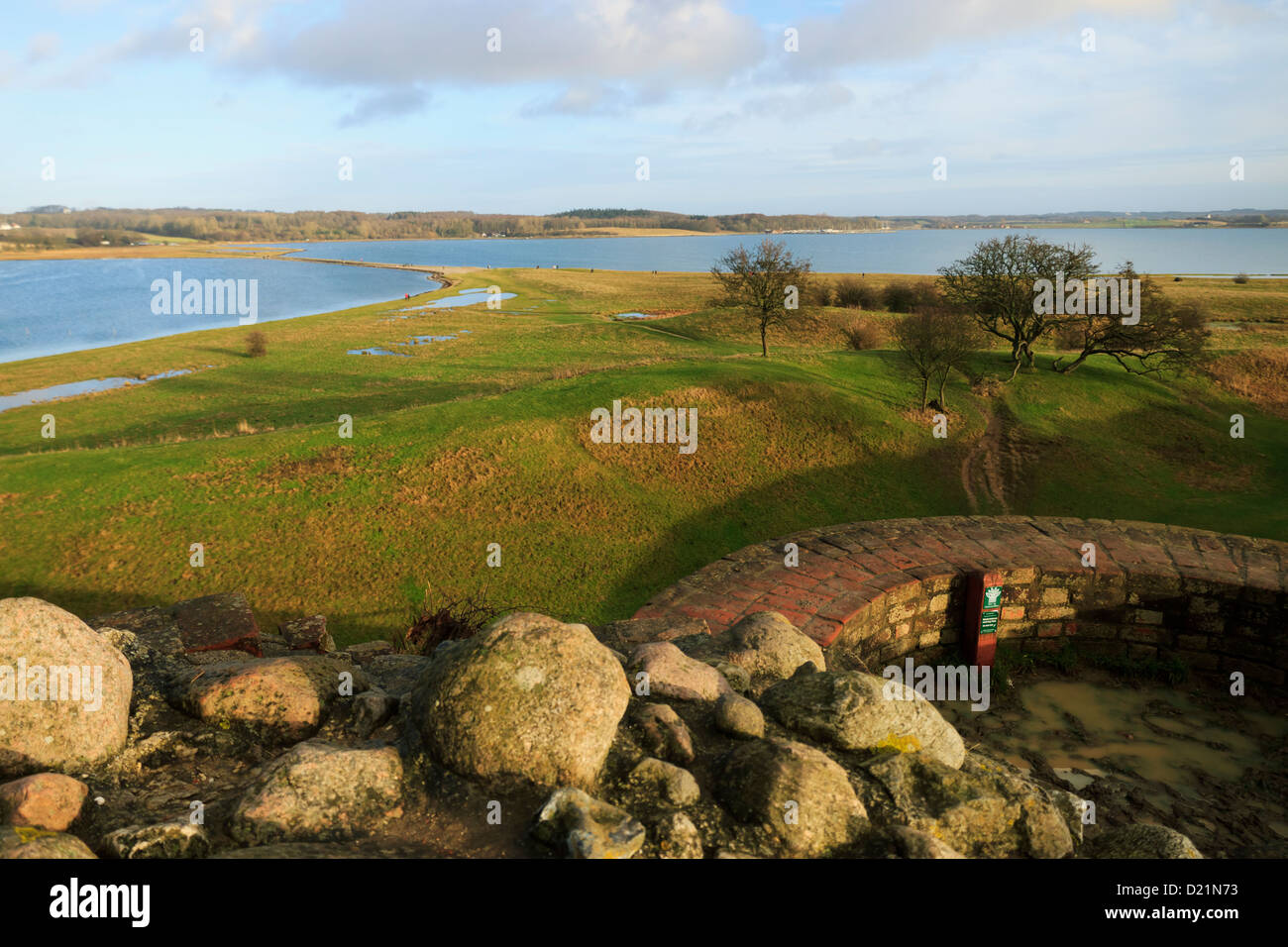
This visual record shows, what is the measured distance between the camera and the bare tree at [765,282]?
116 ft

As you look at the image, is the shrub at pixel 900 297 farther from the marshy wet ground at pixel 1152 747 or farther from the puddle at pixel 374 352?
the marshy wet ground at pixel 1152 747

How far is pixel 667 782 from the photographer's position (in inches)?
169

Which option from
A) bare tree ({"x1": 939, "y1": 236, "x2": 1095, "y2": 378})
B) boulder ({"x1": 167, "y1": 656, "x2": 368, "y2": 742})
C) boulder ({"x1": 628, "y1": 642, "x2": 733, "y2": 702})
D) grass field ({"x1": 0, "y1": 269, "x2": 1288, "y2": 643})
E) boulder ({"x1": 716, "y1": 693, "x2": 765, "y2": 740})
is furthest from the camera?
bare tree ({"x1": 939, "y1": 236, "x2": 1095, "y2": 378})

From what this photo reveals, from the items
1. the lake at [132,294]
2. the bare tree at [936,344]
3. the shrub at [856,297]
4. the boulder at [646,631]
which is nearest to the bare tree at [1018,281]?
the bare tree at [936,344]

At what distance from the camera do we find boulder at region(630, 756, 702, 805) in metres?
4.23

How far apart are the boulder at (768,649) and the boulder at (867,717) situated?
1.36 m

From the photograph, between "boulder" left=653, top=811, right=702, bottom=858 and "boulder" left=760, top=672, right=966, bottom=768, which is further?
"boulder" left=760, top=672, right=966, bottom=768

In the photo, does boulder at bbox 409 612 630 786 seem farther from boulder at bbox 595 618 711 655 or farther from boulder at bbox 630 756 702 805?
boulder at bbox 595 618 711 655

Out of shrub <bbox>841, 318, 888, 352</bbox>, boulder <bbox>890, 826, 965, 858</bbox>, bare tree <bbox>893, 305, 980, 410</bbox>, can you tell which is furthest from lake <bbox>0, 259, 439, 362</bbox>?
boulder <bbox>890, 826, 965, 858</bbox>

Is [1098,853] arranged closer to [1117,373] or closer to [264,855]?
[264,855]

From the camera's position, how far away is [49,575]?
45.1 feet

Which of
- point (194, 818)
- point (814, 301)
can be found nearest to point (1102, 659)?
point (194, 818)

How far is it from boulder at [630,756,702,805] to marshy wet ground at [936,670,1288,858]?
6037 mm

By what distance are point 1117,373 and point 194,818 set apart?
37.2 meters
